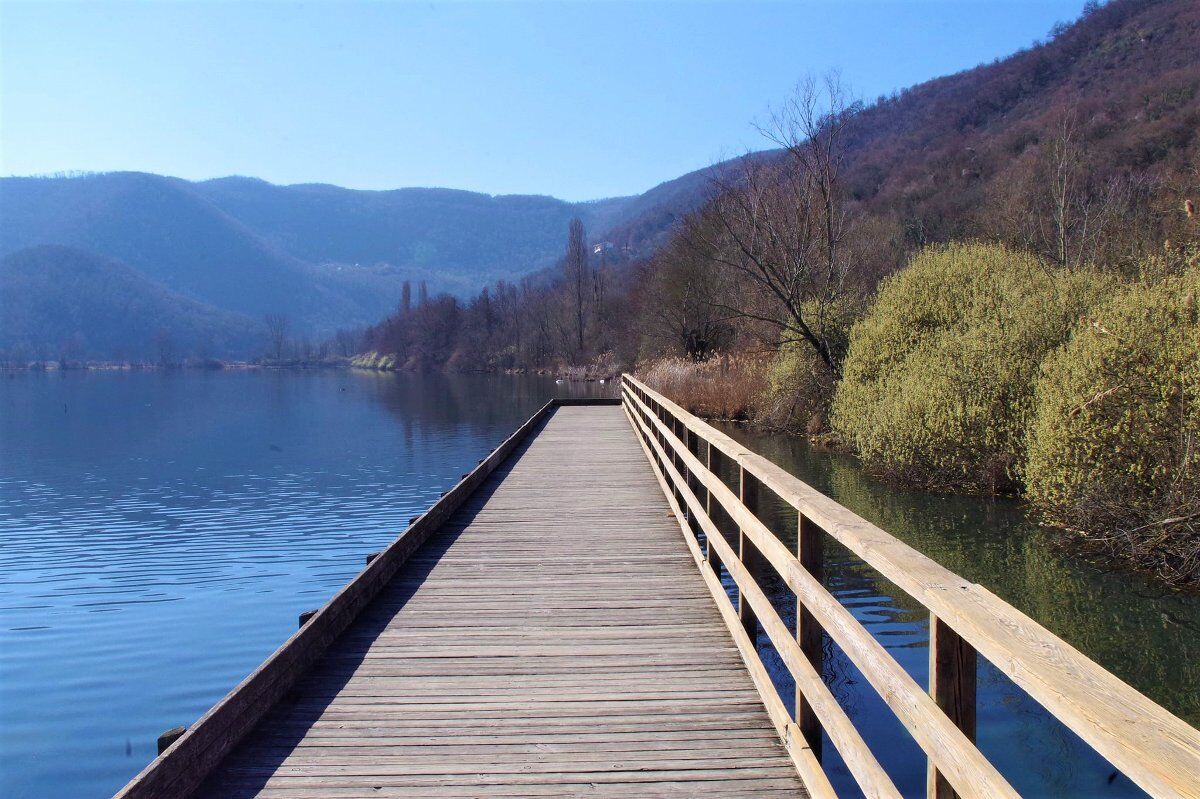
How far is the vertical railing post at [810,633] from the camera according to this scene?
3.56 m

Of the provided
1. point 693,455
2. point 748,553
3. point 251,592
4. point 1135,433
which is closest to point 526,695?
point 748,553

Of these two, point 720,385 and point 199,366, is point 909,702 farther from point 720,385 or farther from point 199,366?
point 199,366

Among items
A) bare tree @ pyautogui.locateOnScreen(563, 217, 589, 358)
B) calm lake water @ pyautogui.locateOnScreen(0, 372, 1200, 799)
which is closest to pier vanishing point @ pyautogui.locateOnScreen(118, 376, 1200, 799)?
calm lake water @ pyautogui.locateOnScreen(0, 372, 1200, 799)

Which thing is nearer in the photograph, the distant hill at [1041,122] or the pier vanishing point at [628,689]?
the pier vanishing point at [628,689]

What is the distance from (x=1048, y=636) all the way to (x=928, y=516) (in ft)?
38.6

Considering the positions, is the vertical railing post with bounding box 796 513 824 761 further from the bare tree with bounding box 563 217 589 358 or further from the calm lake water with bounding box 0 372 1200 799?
the bare tree with bounding box 563 217 589 358

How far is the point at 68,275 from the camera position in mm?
159625

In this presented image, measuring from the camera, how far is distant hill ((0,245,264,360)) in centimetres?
14688

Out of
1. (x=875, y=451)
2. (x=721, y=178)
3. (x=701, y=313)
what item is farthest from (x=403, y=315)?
(x=875, y=451)

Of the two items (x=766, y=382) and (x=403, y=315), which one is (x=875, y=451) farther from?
(x=403, y=315)

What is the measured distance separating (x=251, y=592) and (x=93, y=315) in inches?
6569

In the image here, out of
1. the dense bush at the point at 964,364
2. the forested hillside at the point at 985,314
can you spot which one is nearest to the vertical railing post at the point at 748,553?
the forested hillside at the point at 985,314

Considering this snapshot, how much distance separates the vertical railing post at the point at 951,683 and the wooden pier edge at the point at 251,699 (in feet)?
7.92

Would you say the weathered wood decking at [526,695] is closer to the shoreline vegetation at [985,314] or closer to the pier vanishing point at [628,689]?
the pier vanishing point at [628,689]
